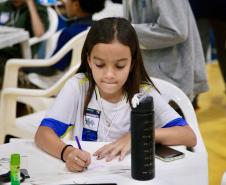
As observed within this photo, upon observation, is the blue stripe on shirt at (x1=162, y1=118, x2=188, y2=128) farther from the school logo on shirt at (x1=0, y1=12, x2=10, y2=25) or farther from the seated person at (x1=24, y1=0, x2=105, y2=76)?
the school logo on shirt at (x1=0, y1=12, x2=10, y2=25)

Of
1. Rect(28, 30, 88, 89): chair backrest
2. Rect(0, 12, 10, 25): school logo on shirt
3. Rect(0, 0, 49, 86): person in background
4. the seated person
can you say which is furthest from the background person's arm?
the seated person

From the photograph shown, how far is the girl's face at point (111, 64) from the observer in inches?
63.2

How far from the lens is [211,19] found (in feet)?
12.8

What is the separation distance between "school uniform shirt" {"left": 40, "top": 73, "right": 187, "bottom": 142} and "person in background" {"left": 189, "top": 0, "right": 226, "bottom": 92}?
2040 millimetres

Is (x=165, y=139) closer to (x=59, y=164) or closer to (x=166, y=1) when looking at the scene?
(x=59, y=164)

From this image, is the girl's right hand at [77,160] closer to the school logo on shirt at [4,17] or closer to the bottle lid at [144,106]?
the bottle lid at [144,106]

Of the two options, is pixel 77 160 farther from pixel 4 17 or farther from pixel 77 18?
pixel 4 17

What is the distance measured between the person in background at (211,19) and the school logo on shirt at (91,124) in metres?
2.06

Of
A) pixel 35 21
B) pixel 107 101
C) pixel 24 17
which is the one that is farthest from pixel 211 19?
pixel 107 101


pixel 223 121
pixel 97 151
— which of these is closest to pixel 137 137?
pixel 97 151

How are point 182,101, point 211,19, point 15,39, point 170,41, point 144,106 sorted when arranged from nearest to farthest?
point 144,106 → point 182,101 → point 170,41 → point 15,39 → point 211,19

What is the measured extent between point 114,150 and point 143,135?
0.99 ft

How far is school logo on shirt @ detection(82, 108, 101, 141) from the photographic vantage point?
Answer: 184cm

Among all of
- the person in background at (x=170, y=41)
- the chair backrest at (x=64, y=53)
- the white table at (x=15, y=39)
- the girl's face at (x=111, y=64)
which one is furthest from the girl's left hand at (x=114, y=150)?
the white table at (x=15, y=39)
